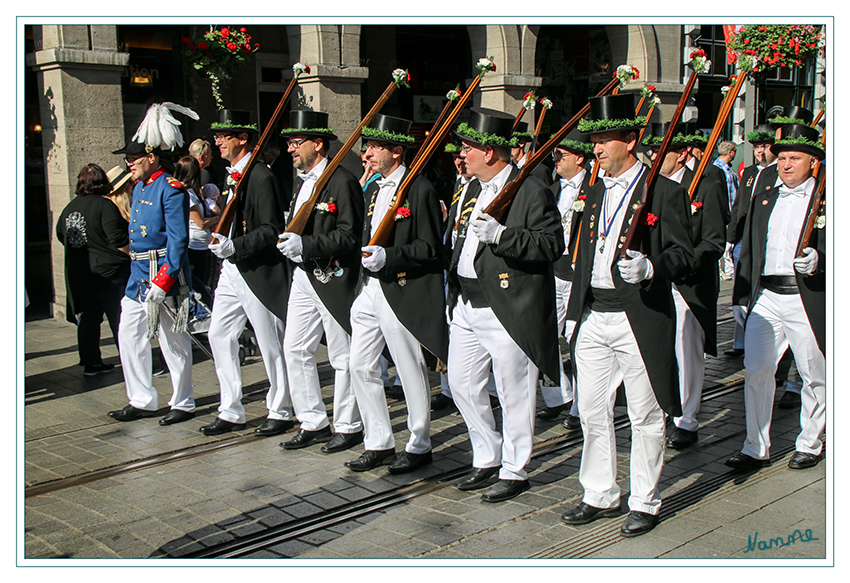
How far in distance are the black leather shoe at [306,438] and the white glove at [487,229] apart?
219 centimetres

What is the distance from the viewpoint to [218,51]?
36.1 ft

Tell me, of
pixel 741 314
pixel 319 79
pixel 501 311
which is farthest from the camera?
pixel 319 79

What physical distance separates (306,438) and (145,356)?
1.67m

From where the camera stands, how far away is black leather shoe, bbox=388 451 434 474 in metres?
5.39

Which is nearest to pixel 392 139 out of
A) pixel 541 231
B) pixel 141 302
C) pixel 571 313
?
pixel 541 231

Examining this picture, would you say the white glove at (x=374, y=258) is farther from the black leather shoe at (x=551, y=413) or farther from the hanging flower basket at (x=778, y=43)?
the hanging flower basket at (x=778, y=43)

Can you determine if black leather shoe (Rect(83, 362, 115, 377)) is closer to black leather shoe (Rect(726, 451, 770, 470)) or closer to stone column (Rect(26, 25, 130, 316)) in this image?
stone column (Rect(26, 25, 130, 316))

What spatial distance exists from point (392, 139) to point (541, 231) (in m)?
1.25

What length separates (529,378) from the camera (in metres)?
4.98

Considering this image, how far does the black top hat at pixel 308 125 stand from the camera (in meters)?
5.95

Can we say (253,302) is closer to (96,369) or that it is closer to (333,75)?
(96,369)

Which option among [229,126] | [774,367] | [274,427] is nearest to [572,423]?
[774,367]

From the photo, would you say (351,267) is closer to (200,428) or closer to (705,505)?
(200,428)

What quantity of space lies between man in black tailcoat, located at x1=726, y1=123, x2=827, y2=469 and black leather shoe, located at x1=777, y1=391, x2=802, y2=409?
140 centimetres
